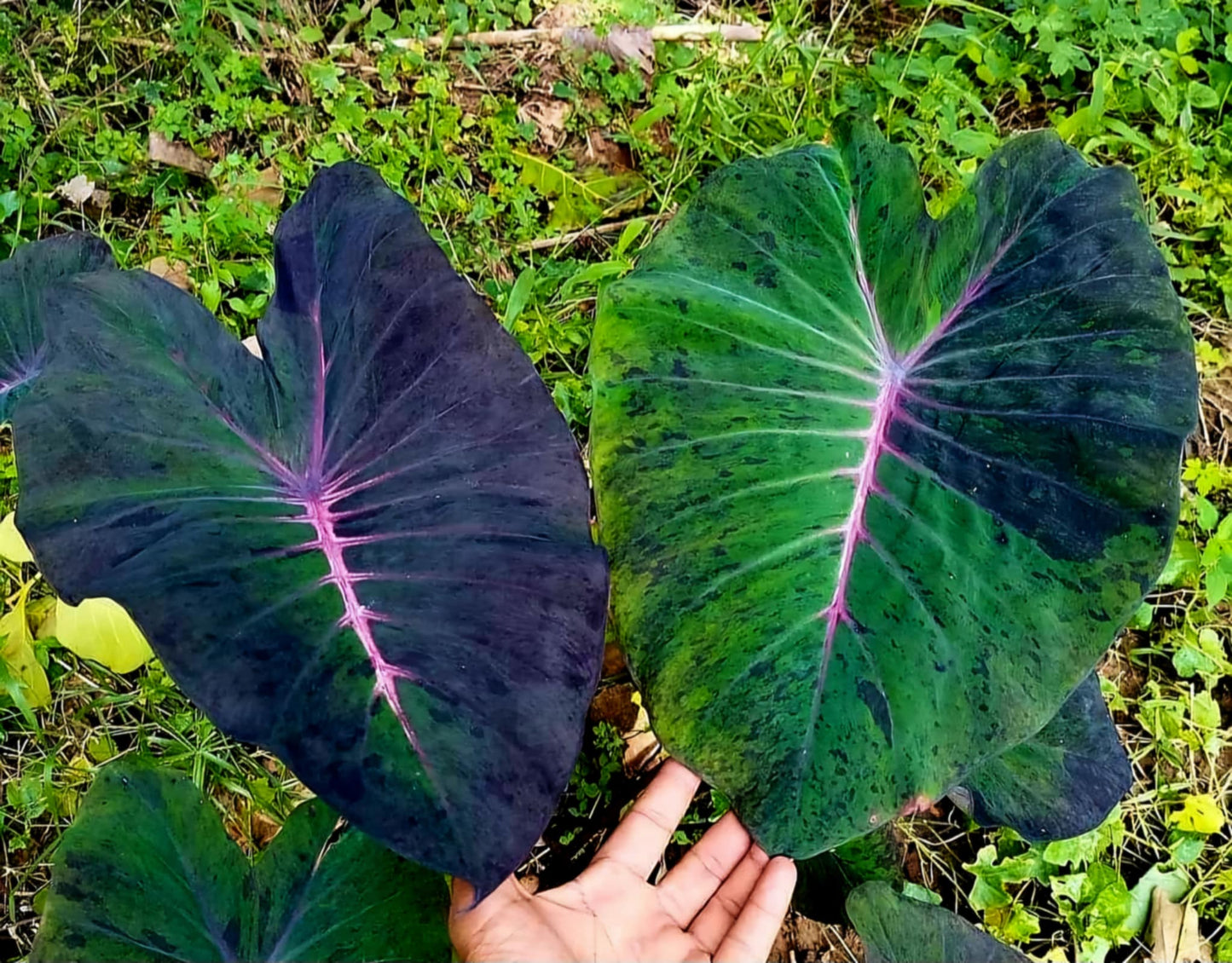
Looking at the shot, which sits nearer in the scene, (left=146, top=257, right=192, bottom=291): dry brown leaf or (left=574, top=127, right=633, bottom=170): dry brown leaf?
(left=146, top=257, right=192, bottom=291): dry brown leaf

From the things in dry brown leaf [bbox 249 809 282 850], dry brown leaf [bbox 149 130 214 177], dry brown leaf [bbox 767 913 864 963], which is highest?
dry brown leaf [bbox 149 130 214 177]

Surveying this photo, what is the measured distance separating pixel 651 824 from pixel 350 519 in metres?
0.61

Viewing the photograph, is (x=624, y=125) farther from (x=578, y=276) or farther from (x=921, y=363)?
(x=921, y=363)

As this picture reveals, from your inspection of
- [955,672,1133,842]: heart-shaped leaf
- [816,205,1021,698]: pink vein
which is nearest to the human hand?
[955,672,1133,842]: heart-shaped leaf

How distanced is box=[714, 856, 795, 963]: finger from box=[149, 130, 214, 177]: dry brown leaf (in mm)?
1581

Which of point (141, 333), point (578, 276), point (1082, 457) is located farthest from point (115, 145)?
point (1082, 457)

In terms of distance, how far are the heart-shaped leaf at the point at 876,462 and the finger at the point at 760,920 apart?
1.19 feet

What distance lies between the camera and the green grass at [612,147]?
66.9 inches

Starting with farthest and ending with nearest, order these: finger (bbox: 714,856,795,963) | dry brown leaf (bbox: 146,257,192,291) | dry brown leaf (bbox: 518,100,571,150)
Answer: dry brown leaf (bbox: 518,100,571,150)
dry brown leaf (bbox: 146,257,192,291)
finger (bbox: 714,856,795,963)

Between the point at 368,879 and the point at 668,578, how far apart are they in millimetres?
444

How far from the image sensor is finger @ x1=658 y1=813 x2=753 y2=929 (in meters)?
1.34

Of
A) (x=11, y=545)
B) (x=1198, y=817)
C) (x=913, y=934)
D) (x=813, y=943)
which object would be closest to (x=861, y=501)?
(x=913, y=934)

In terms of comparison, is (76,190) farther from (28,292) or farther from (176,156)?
(28,292)

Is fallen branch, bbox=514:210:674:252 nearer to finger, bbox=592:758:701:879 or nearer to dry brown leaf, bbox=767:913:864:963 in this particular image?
finger, bbox=592:758:701:879
